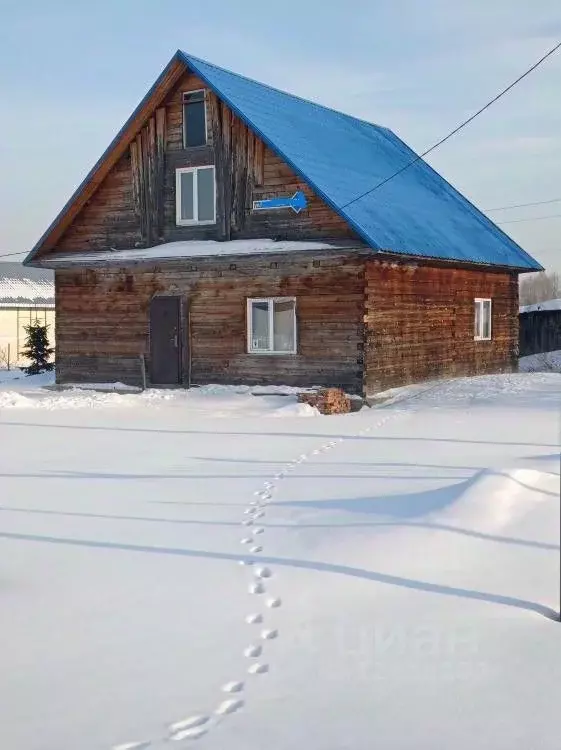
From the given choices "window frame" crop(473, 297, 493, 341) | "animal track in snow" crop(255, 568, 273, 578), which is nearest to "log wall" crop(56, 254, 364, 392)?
"window frame" crop(473, 297, 493, 341)

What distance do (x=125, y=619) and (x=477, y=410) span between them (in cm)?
1182

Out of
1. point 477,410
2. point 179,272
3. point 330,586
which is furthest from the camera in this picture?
point 179,272

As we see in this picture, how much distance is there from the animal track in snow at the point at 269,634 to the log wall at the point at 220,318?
1276 centimetres

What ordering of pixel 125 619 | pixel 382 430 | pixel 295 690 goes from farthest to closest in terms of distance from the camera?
pixel 382 430
pixel 125 619
pixel 295 690

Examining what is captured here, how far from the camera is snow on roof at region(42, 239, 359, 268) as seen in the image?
57.6ft

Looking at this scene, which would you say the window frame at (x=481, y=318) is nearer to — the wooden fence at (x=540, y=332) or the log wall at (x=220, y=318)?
the log wall at (x=220, y=318)

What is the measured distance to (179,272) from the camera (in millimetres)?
19391

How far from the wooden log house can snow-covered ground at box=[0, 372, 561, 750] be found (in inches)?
280

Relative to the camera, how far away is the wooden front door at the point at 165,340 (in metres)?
19.6

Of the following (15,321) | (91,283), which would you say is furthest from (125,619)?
(15,321)

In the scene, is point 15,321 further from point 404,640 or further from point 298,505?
point 404,640

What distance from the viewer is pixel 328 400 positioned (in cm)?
1662

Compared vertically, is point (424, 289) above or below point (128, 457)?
above

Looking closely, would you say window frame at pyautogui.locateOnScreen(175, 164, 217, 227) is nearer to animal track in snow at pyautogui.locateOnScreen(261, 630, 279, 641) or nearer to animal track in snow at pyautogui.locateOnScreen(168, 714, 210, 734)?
animal track in snow at pyautogui.locateOnScreen(261, 630, 279, 641)
